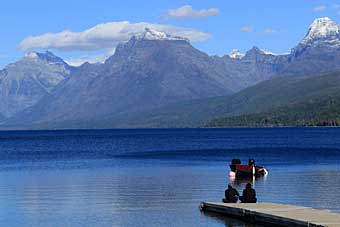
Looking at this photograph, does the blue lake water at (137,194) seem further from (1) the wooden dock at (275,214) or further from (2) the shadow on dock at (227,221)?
(1) the wooden dock at (275,214)

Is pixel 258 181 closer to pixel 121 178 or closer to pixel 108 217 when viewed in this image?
pixel 121 178

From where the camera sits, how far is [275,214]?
50.8 m

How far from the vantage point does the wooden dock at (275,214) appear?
155 feet

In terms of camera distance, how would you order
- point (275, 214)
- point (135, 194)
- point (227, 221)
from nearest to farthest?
point (275, 214) → point (227, 221) → point (135, 194)

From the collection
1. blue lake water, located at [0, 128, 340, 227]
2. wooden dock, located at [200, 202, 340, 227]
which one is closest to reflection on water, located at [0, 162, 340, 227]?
blue lake water, located at [0, 128, 340, 227]

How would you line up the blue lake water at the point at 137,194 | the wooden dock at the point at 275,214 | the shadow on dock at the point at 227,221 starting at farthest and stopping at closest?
the blue lake water at the point at 137,194
the shadow on dock at the point at 227,221
the wooden dock at the point at 275,214

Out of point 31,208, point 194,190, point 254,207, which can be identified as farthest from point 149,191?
point 254,207

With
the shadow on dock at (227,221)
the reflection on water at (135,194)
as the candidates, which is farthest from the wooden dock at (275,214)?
the reflection on water at (135,194)

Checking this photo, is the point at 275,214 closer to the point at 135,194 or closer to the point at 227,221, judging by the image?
the point at 227,221

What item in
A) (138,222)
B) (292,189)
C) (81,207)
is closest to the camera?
(138,222)

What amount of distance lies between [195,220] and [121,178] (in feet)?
128

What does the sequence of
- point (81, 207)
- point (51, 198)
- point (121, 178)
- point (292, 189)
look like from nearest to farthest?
point (81, 207) < point (51, 198) < point (292, 189) < point (121, 178)

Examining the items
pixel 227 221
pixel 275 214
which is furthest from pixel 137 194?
pixel 275 214

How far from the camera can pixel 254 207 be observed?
5553 cm
